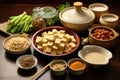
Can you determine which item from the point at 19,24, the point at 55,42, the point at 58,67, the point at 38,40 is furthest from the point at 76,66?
the point at 19,24

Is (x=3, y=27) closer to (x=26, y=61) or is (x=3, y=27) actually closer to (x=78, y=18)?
(x=26, y=61)

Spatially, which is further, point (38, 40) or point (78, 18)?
point (78, 18)

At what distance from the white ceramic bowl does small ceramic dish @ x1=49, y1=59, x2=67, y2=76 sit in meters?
0.12

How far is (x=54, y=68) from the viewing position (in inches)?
60.3

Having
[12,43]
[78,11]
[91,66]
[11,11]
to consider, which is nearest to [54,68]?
[91,66]

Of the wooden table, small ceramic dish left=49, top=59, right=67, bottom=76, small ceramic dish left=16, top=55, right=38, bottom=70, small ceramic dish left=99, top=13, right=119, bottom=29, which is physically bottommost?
the wooden table

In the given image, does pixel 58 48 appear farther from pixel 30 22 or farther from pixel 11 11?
pixel 11 11

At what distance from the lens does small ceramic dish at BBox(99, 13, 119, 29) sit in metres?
1.80

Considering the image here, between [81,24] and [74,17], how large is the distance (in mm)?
76

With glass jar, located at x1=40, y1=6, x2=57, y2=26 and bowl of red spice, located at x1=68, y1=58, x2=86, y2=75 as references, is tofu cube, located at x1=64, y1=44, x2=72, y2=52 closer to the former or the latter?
bowl of red spice, located at x1=68, y1=58, x2=86, y2=75

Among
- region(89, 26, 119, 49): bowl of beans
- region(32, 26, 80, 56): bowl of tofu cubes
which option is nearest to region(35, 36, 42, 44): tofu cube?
region(32, 26, 80, 56): bowl of tofu cubes

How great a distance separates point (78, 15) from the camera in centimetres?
181

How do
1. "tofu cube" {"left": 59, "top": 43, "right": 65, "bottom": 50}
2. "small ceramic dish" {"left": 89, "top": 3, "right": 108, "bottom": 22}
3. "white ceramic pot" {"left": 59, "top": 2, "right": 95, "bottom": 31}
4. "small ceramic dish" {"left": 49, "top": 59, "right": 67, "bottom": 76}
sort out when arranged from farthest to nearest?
"small ceramic dish" {"left": 89, "top": 3, "right": 108, "bottom": 22} < "white ceramic pot" {"left": 59, "top": 2, "right": 95, "bottom": 31} < "tofu cube" {"left": 59, "top": 43, "right": 65, "bottom": 50} < "small ceramic dish" {"left": 49, "top": 59, "right": 67, "bottom": 76}

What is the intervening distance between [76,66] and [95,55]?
17cm
